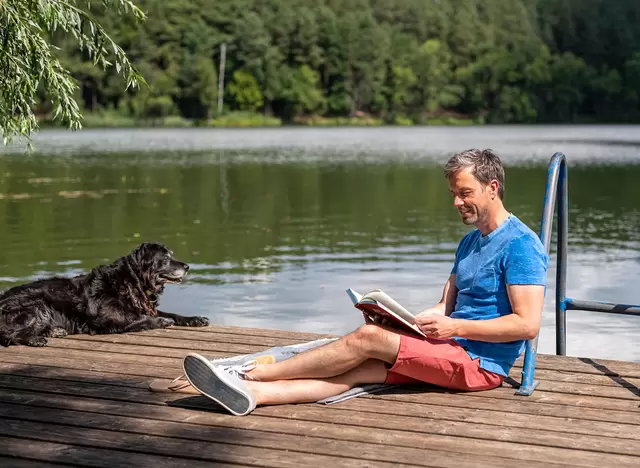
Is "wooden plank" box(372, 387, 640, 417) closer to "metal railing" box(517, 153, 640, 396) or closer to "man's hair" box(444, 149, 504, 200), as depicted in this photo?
"metal railing" box(517, 153, 640, 396)

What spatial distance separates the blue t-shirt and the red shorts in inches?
2.7

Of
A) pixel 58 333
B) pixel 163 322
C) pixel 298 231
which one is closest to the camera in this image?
pixel 58 333

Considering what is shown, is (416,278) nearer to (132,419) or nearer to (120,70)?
(120,70)

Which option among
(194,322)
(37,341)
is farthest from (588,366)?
(37,341)

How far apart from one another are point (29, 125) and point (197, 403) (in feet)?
17.1

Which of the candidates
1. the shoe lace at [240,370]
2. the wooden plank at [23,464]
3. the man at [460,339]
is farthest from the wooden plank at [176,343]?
the wooden plank at [23,464]

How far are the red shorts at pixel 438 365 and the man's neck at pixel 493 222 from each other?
1.96ft

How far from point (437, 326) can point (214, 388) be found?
1.12 metres

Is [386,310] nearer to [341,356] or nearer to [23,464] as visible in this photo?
[341,356]

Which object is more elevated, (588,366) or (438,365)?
(438,365)

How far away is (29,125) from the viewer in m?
8.82

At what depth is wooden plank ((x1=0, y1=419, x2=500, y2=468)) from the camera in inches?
147

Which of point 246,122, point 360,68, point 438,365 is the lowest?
point 438,365

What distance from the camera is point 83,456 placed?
3.78 metres
